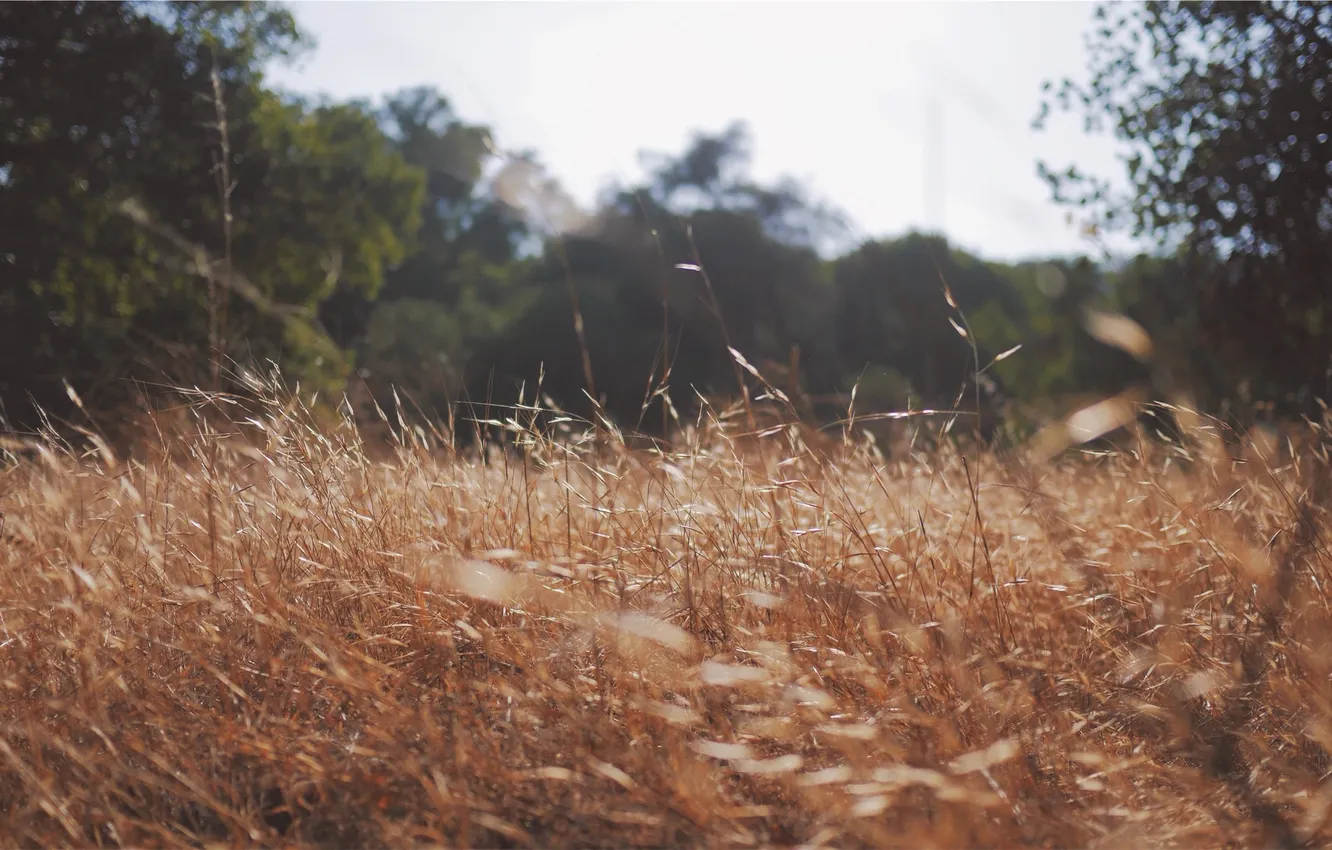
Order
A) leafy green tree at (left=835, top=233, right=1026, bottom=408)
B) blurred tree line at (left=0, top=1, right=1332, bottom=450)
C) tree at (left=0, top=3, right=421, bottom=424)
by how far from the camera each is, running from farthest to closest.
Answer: leafy green tree at (left=835, top=233, right=1026, bottom=408) < tree at (left=0, top=3, right=421, bottom=424) < blurred tree line at (left=0, top=1, right=1332, bottom=450)

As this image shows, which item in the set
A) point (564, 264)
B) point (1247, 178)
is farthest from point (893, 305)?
point (564, 264)

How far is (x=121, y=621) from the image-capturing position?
2031mm

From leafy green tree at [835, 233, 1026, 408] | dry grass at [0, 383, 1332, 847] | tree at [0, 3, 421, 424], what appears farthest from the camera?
leafy green tree at [835, 233, 1026, 408]

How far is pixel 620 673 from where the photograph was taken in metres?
1.78

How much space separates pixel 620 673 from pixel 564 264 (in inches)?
39.4

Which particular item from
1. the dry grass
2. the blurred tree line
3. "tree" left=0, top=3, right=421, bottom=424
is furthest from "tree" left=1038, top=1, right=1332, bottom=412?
"tree" left=0, top=3, right=421, bottom=424

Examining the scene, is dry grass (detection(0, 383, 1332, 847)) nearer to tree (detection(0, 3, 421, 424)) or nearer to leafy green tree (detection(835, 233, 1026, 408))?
tree (detection(0, 3, 421, 424))

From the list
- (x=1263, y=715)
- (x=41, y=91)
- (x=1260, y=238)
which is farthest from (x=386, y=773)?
(x=41, y=91)

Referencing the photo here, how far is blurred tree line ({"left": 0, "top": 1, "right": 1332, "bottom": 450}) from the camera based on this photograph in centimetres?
371

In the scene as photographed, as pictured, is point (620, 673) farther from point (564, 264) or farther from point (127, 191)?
point (127, 191)

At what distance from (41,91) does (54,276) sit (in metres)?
2.25

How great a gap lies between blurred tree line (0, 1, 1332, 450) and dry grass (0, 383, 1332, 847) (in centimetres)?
45

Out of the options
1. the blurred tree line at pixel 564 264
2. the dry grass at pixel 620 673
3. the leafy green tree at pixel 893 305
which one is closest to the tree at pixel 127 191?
the blurred tree line at pixel 564 264

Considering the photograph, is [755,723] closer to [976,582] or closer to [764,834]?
[764,834]
